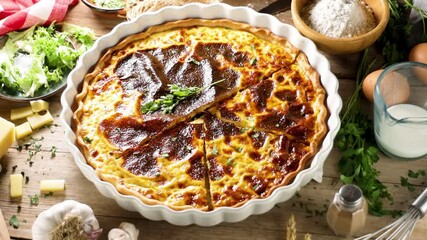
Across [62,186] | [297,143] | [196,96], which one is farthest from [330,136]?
[62,186]

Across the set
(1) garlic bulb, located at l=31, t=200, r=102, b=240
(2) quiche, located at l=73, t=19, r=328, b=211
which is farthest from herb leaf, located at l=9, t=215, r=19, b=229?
(2) quiche, located at l=73, t=19, r=328, b=211

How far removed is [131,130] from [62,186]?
0.51 metres

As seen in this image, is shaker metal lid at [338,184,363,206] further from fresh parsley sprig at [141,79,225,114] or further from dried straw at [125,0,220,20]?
dried straw at [125,0,220,20]

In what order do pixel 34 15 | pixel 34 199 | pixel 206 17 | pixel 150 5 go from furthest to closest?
1. pixel 34 15
2. pixel 150 5
3. pixel 206 17
4. pixel 34 199

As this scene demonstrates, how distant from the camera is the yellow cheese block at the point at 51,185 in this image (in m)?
3.91

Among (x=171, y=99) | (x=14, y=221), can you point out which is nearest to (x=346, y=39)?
(x=171, y=99)

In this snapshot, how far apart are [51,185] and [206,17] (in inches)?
59.5

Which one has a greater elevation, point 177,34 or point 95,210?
point 177,34

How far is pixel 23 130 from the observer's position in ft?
13.8

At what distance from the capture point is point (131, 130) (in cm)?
397

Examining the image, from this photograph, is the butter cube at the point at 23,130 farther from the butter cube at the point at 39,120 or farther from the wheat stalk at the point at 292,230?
the wheat stalk at the point at 292,230

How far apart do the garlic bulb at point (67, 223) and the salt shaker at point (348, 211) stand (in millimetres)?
1258

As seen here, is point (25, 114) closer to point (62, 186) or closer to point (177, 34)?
point (62, 186)

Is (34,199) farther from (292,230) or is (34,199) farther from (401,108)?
(401,108)
